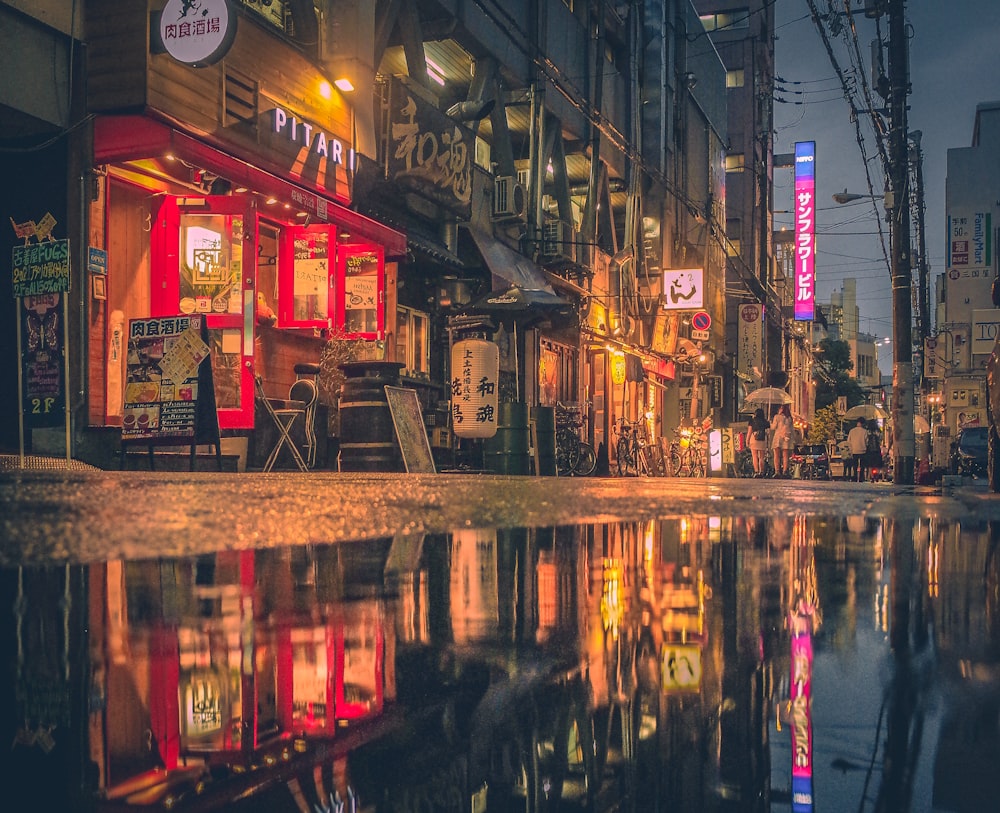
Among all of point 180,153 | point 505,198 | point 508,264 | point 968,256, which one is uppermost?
point 968,256

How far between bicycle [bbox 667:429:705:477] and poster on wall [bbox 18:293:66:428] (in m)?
18.9

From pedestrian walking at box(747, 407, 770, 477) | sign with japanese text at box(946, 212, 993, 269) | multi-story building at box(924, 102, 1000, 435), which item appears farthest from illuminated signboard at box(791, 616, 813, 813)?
sign with japanese text at box(946, 212, 993, 269)

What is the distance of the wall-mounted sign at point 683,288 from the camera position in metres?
34.0

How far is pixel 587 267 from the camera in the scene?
2675 cm

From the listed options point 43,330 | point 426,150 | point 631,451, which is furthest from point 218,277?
point 631,451

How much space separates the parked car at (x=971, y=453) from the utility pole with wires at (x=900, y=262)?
1172 centimetres

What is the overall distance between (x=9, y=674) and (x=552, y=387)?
24.7 m

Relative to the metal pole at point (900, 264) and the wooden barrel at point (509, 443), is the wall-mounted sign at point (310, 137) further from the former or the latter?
the metal pole at point (900, 264)

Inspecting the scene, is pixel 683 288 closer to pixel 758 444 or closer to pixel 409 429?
pixel 758 444

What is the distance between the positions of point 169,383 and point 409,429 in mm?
3157

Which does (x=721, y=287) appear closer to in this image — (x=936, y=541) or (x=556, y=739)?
(x=936, y=541)

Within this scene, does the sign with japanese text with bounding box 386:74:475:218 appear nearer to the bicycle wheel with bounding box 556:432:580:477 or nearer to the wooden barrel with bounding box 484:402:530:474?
the wooden barrel with bounding box 484:402:530:474

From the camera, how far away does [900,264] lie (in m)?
20.6

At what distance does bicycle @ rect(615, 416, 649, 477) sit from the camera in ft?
77.6
